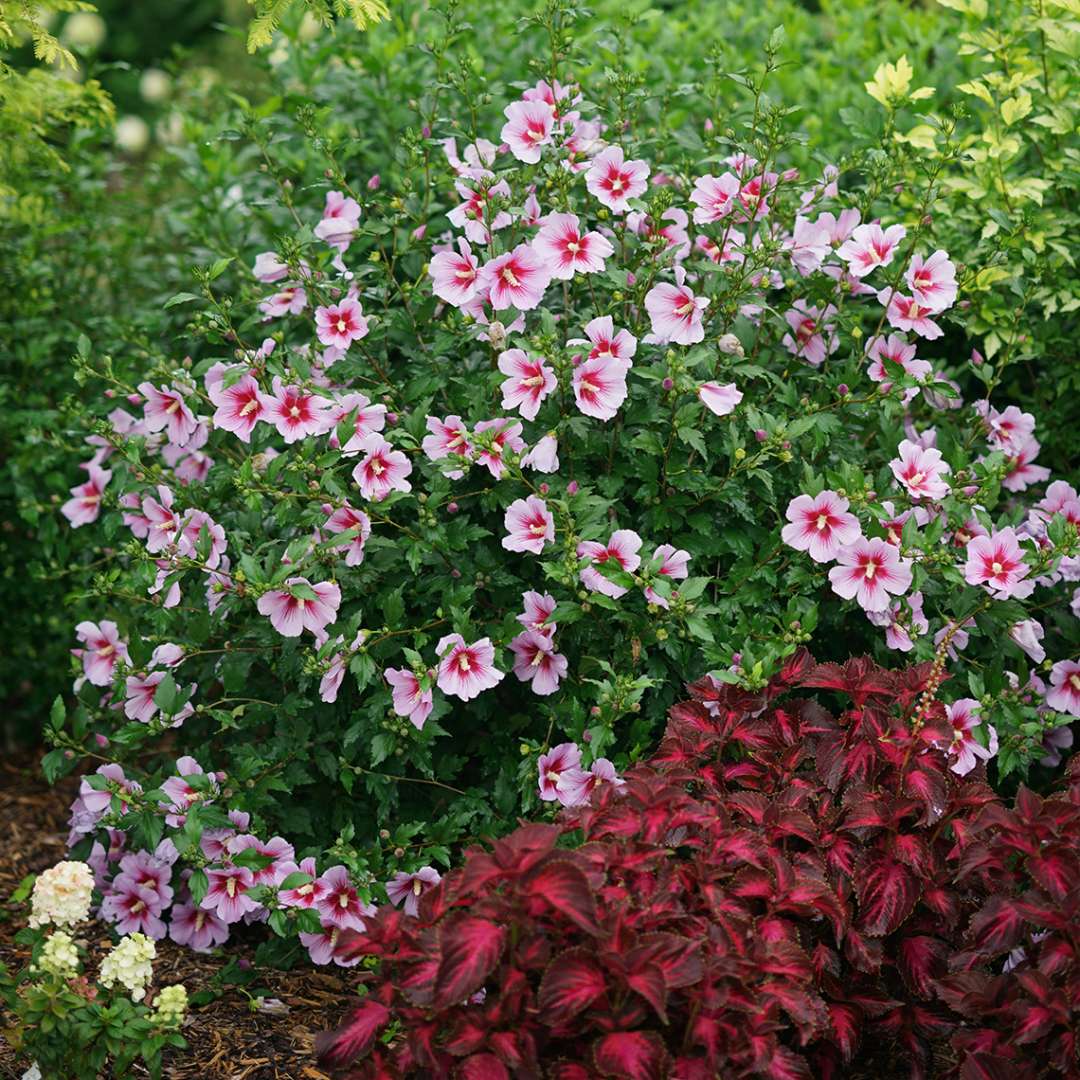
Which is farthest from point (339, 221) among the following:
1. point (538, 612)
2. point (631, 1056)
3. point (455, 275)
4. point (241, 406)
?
point (631, 1056)

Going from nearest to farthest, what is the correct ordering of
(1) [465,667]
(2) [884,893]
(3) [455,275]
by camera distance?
(2) [884,893], (1) [465,667], (3) [455,275]

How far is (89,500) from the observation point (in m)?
3.23

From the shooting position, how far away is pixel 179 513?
292cm

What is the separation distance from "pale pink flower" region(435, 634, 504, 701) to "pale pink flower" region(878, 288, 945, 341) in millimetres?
1101

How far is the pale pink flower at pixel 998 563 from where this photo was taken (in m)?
2.68

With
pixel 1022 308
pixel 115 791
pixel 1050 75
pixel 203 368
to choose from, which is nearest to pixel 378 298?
pixel 203 368

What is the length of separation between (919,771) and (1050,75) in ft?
6.74

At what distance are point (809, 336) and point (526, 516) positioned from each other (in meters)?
0.81

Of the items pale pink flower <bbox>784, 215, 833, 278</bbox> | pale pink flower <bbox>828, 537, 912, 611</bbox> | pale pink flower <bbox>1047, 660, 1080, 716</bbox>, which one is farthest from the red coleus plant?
pale pink flower <bbox>784, 215, 833, 278</bbox>

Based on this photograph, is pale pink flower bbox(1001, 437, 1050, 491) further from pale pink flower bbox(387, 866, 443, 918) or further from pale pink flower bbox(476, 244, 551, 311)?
pale pink flower bbox(387, 866, 443, 918)

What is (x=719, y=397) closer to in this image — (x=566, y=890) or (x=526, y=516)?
(x=526, y=516)

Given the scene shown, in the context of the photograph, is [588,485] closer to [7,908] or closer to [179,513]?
[179,513]

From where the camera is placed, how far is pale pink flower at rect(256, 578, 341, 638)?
2.55m

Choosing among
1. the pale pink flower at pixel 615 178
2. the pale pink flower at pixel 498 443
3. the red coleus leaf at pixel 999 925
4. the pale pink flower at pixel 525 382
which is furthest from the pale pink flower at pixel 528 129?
the red coleus leaf at pixel 999 925
